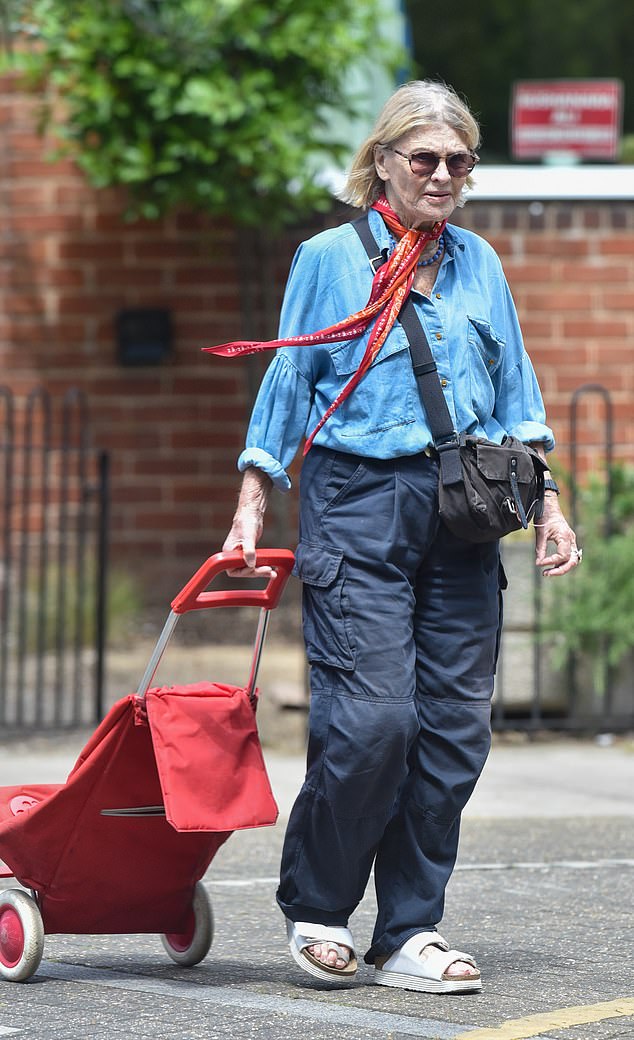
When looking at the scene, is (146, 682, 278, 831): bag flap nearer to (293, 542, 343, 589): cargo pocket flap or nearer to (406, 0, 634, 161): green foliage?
(293, 542, 343, 589): cargo pocket flap

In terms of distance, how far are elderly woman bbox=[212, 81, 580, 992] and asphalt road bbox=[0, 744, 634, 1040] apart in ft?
0.58

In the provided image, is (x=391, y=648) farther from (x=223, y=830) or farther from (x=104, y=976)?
(x=104, y=976)

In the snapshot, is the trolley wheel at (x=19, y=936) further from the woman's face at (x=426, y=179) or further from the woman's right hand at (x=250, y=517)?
the woman's face at (x=426, y=179)

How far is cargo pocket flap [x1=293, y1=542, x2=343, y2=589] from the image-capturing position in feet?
12.9

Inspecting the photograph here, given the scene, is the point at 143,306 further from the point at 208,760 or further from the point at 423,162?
the point at 208,760

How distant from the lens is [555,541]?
410 centimetres

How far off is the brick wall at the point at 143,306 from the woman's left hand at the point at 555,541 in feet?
20.7

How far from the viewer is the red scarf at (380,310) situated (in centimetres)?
398

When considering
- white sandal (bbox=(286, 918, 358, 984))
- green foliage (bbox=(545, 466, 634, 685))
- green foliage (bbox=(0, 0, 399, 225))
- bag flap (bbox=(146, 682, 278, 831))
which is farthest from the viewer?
green foliage (bbox=(0, 0, 399, 225))

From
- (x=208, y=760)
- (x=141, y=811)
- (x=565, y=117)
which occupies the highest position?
(x=565, y=117)

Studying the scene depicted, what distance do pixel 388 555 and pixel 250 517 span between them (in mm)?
324

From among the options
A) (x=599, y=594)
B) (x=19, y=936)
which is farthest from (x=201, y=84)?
(x=19, y=936)

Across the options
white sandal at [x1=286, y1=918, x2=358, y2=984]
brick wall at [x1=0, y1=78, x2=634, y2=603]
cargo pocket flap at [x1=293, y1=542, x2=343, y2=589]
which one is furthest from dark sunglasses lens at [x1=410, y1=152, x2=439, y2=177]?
brick wall at [x1=0, y1=78, x2=634, y2=603]

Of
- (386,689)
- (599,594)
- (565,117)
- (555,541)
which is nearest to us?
(386,689)
